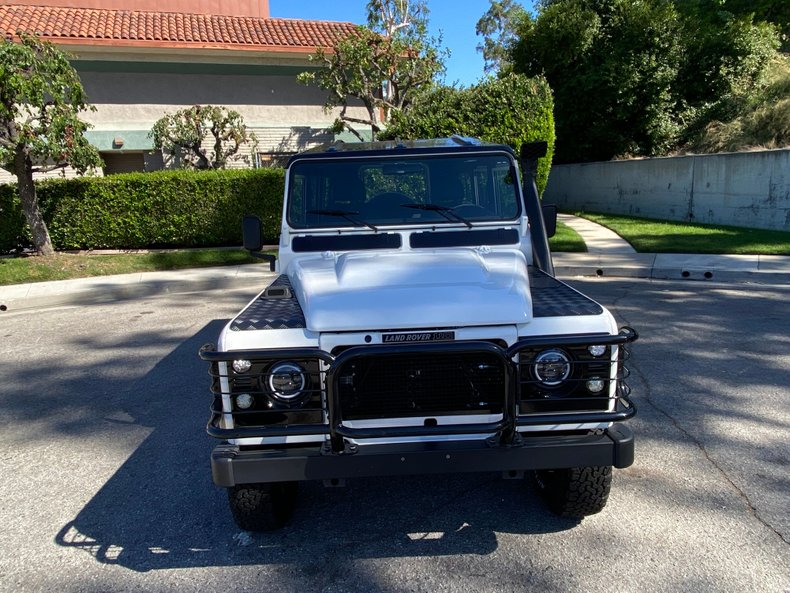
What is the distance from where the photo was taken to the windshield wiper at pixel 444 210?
161 inches

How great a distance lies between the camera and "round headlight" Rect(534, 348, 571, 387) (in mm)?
2740

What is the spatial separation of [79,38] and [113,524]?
1548cm

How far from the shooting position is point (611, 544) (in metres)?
3.04

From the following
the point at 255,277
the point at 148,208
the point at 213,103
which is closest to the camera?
the point at 255,277

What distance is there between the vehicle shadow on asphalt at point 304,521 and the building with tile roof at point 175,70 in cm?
1435

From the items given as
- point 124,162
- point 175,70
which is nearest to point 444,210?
point 175,70

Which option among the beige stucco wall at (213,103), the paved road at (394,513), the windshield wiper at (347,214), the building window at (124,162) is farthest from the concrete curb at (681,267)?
the building window at (124,162)

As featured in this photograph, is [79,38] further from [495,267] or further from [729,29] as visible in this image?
[729,29]

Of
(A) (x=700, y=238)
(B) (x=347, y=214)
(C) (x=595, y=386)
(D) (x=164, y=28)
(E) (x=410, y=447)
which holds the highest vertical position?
(D) (x=164, y=28)

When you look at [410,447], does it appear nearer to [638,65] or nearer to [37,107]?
[37,107]

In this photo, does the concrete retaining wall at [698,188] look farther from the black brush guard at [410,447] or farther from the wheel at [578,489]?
the black brush guard at [410,447]

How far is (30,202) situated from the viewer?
11828 mm

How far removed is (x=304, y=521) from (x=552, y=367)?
5.14 ft

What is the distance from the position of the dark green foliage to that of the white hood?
10009 mm
